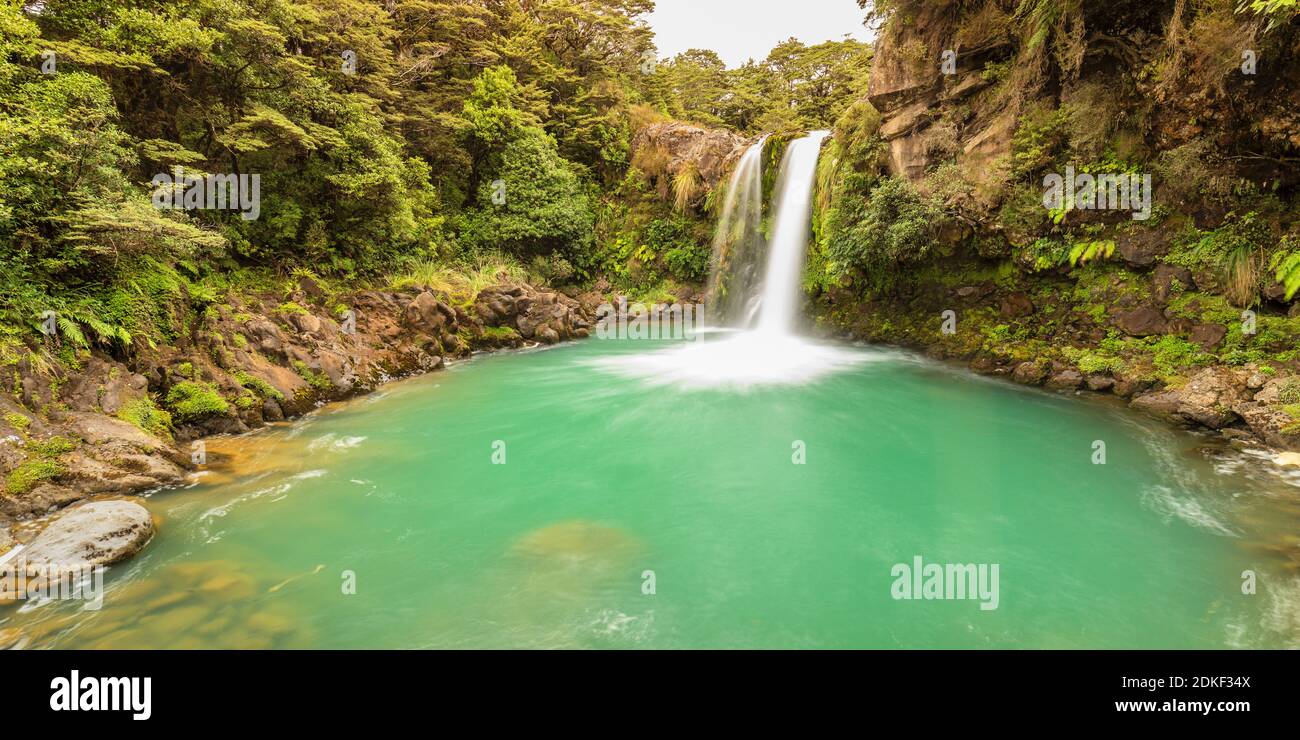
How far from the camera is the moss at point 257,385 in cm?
865

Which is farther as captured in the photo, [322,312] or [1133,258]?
[322,312]

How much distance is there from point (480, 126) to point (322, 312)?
31.6ft

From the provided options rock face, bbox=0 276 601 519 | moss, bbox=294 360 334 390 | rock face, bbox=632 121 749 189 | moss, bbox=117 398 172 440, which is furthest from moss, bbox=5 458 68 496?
rock face, bbox=632 121 749 189

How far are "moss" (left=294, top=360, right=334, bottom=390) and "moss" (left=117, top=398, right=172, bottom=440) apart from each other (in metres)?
2.40

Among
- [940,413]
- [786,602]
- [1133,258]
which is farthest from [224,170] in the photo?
[1133,258]

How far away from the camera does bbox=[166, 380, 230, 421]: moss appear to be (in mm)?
7619

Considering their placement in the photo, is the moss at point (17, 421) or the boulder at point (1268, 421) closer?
the moss at point (17, 421)

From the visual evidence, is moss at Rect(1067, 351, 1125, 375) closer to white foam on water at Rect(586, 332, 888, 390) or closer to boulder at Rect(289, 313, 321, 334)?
white foam on water at Rect(586, 332, 888, 390)

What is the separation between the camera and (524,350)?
15.1 meters

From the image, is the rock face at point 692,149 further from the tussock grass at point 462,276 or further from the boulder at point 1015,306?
the boulder at point 1015,306

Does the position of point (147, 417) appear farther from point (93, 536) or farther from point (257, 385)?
point (93, 536)

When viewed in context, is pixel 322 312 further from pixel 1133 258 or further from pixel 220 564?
pixel 1133 258

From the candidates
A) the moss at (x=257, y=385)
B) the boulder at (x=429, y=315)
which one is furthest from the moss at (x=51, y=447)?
the boulder at (x=429, y=315)

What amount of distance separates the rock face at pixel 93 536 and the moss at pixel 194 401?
259 centimetres
